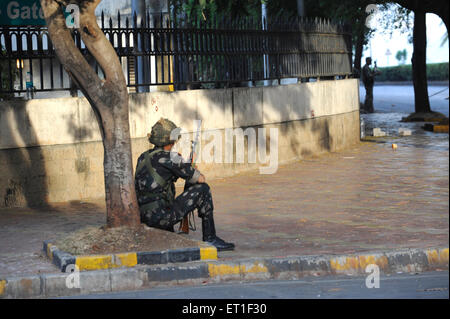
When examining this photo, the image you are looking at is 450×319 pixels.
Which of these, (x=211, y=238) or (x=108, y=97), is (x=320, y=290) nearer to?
(x=211, y=238)

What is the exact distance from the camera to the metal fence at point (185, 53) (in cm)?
1177

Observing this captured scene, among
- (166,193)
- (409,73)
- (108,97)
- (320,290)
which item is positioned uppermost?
(409,73)

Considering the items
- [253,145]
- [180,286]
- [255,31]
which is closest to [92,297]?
[180,286]

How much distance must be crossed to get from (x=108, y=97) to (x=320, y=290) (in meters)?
2.90

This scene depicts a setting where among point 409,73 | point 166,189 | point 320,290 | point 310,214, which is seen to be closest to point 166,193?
point 166,189

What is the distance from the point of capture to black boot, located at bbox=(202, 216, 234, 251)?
8.39 m

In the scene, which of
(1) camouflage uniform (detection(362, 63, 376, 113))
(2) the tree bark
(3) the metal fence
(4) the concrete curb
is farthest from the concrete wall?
(1) camouflage uniform (detection(362, 63, 376, 113))

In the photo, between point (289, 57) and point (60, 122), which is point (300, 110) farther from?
point (60, 122)

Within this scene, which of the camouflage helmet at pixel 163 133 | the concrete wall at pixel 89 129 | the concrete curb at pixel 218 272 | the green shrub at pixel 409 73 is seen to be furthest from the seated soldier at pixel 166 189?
the green shrub at pixel 409 73

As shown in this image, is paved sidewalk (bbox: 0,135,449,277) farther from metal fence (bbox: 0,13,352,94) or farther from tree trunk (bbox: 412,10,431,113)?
tree trunk (bbox: 412,10,431,113)

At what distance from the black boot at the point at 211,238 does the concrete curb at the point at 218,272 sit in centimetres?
63

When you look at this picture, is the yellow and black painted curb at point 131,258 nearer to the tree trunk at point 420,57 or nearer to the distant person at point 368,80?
the tree trunk at point 420,57

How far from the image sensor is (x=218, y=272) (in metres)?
7.66

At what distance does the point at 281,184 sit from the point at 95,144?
2908mm
